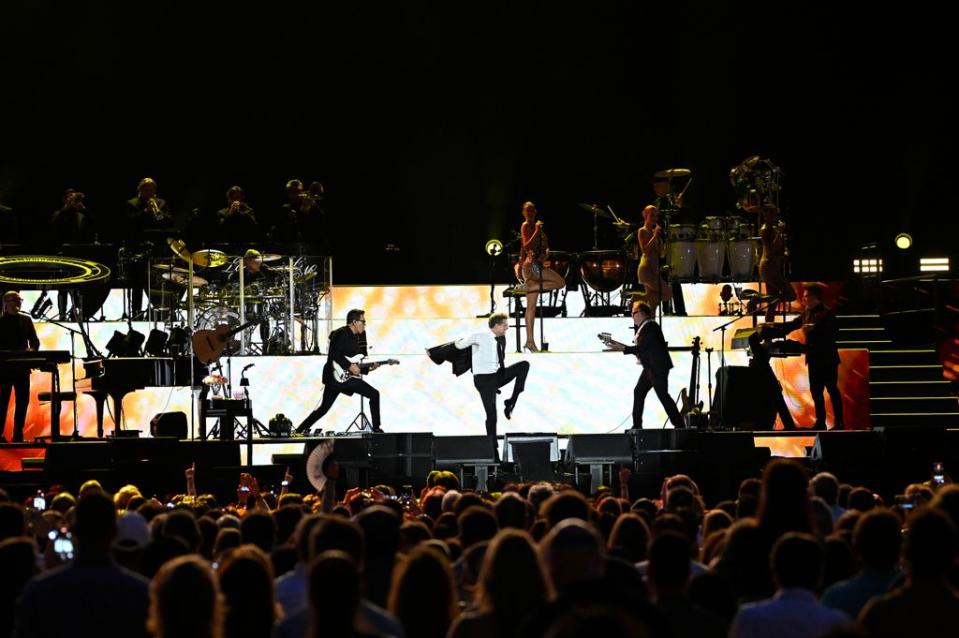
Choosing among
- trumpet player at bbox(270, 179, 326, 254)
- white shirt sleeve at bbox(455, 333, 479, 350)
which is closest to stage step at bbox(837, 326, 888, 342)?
white shirt sleeve at bbox(455, 333, 479, 350)

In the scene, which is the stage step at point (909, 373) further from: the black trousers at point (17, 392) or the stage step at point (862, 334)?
the black trousers at point (17, 392)

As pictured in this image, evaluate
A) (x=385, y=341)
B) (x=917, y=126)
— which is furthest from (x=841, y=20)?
(x=385, y=341)

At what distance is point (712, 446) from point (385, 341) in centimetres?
672

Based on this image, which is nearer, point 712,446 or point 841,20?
point 712,446

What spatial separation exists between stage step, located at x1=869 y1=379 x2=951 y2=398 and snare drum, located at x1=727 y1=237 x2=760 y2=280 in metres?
2.03

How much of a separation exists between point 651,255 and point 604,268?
1.48 meters

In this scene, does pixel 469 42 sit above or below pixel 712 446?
above

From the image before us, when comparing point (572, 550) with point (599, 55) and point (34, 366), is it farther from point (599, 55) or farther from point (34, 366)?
point (599, 55)

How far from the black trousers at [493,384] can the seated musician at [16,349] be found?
4.63 meters

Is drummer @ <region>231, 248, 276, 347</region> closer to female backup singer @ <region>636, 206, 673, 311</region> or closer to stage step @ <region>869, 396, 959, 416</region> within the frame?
female backup singer @ <region>636, 206, 673, 311</region>

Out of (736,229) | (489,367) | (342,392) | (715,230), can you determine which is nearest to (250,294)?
(342,392)

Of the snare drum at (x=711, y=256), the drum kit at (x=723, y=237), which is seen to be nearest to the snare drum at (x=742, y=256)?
the drum kit at (x=723, y=237)

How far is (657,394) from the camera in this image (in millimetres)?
15352

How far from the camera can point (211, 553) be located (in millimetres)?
6348
